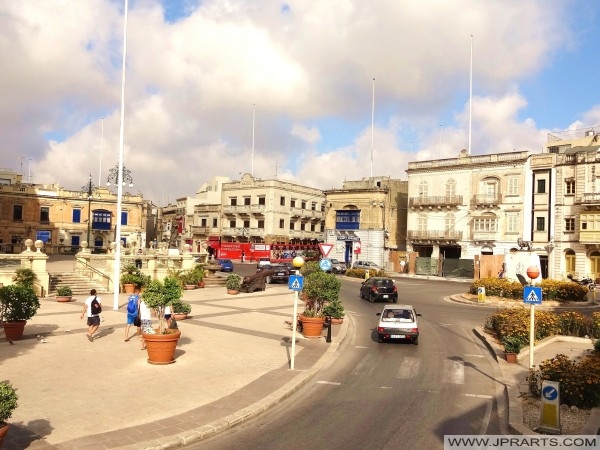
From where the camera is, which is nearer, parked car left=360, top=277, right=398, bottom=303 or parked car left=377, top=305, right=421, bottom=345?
parked car left=377, top=305, right=421, bottom=345

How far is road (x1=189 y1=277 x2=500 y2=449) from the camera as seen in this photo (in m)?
8.52

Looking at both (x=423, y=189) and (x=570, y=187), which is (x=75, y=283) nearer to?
(x=423, y=189)

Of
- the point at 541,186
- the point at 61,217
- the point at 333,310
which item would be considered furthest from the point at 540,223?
the point at 61,217

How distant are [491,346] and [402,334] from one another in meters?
2.96

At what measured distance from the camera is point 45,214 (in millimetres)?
62469

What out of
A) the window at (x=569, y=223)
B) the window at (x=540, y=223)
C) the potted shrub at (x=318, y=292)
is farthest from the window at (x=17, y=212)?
the window at (x=569, y=223)

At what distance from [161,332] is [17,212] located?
56.9 meters

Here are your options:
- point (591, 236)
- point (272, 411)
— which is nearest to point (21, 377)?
point (272, 411)

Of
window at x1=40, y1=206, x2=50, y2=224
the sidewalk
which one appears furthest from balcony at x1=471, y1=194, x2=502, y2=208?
window at x1=40, y1=206, x2=50, y2=224

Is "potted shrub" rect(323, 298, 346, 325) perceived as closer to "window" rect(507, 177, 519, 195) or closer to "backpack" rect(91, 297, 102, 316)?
"backpack" rect(91, 297, 102, 316)

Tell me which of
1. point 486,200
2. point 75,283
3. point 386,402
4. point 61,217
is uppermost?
point 486,200

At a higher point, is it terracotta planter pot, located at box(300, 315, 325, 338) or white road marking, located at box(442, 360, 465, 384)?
terracotta planter pot, located at box(300, 315, 325, 338)

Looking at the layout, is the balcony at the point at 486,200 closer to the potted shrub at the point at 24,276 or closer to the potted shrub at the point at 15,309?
the potted shrub at the point at 24,276

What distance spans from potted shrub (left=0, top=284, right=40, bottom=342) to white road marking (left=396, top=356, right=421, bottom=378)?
1115 centimetres
